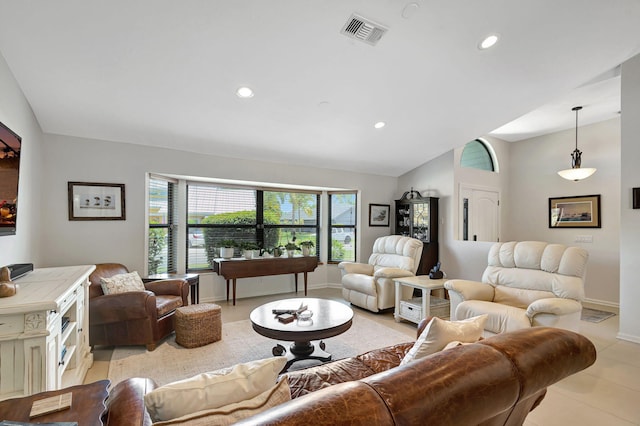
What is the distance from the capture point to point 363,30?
7.99ft

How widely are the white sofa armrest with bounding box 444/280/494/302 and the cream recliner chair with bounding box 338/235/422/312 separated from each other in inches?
36.3

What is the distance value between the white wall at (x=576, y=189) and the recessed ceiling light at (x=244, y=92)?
Answer: 5365 millimetres

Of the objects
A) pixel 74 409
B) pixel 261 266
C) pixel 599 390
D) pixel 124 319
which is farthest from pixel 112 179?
pixel 599 390

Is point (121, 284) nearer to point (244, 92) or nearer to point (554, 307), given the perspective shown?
point (244, 92)

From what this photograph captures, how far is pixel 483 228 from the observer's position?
5.63m

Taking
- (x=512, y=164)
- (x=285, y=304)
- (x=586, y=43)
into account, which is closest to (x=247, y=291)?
(x=285, y=304)

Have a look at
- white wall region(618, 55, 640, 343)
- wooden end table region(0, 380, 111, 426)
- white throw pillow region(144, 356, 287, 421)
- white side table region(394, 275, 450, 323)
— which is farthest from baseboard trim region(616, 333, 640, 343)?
wooden end table region(0, 380, 111, 426)

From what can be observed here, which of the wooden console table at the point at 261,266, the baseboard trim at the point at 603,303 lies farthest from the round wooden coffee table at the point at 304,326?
the baseboard trim at the point at 603,303

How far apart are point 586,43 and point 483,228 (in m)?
3.39

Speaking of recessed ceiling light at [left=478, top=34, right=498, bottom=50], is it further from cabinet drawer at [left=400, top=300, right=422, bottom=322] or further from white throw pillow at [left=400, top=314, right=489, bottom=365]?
cabinet drawer at [left=400, top=300, right=422, bottom=322]

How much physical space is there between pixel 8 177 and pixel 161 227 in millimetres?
2322

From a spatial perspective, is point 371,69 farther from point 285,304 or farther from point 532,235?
point 532,235

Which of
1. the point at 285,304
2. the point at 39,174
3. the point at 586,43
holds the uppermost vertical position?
the point at 586,43

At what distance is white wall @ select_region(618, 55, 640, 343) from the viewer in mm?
3285
